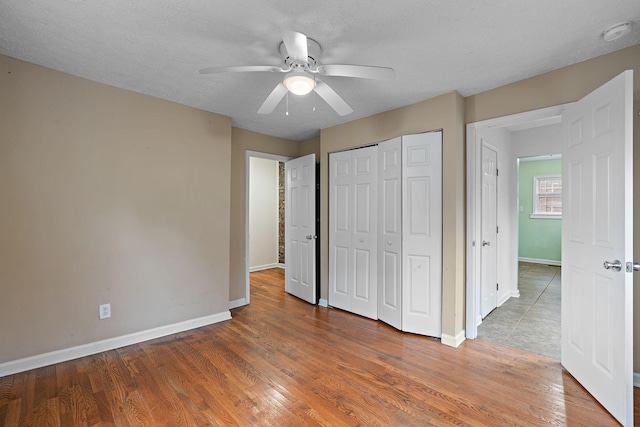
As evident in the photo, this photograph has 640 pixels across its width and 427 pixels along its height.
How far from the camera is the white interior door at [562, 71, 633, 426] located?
168cm

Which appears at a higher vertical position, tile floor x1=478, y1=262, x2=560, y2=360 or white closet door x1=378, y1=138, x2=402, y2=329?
white closet door x1=378, y1=138, x2=402, y2=329

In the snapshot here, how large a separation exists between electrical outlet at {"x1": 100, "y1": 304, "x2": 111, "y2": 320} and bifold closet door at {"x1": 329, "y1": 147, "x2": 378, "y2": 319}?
2427mm

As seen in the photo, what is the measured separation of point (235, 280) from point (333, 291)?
1.35m

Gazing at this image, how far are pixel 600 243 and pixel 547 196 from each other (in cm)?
612

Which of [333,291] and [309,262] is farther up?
[309,262]

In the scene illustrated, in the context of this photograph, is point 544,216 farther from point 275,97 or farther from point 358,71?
point 275,97

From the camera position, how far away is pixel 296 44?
1.53 metres

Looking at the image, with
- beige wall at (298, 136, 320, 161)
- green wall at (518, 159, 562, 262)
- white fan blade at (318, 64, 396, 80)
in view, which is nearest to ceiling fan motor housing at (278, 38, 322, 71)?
white fan blade at (318, 64, 396, 80)

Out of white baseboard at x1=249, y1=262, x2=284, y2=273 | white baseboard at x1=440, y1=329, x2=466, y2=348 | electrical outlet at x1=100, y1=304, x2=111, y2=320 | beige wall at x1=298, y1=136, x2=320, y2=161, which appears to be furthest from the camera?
white baseboard at x1=249, y1=262, x2=284, y2=273

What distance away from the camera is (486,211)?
11.3 ft

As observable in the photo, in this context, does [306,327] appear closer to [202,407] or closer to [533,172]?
[202,407]

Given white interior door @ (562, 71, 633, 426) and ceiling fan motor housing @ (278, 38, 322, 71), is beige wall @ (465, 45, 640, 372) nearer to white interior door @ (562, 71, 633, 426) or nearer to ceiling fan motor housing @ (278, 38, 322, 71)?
white interior door @ (562, 71, 633, 426)

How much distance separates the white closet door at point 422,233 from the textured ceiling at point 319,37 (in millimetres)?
607

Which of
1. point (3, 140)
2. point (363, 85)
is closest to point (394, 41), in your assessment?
point (363, 85)
